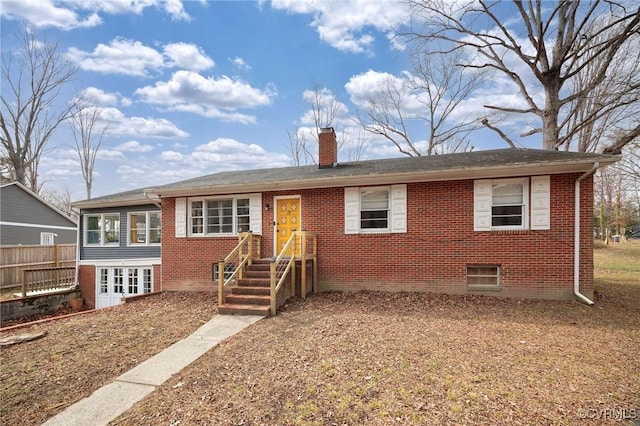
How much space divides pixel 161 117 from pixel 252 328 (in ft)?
53.4

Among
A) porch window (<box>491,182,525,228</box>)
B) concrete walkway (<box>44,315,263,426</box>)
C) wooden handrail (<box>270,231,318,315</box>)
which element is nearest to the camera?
concrete walkway (<box>44,315,263,426</box>)

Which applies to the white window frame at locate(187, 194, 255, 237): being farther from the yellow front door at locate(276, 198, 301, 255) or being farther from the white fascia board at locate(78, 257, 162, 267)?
the white fascia board at locate(78, 257, 162, 267)

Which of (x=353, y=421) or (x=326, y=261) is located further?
(x=326, y=261)

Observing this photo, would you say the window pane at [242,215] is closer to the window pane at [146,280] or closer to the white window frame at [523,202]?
the window pane at [146,280]

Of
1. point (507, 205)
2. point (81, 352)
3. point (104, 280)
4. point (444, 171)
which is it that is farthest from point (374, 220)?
point (104, 280)

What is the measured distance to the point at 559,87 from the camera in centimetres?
1471

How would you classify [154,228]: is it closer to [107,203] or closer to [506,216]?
[107,203]

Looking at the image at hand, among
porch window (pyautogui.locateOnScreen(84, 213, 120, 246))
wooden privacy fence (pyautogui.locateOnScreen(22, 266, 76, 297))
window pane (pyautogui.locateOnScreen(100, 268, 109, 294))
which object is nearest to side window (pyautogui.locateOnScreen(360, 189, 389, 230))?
porch window (pyautogui.locateOnScreen(84, 213, 120, 246))

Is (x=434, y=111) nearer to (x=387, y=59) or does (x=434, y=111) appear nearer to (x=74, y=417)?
(x=387, y=59)

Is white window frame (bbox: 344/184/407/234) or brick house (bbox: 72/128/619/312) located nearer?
brick house (bbox: 72/128/619/312)

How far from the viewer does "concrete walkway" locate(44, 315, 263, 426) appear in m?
3.66

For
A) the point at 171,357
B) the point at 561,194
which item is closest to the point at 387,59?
the point at 561,194

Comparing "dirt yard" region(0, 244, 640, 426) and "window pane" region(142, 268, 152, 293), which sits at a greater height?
"dirt yard" region(0, 244, 640, 426)

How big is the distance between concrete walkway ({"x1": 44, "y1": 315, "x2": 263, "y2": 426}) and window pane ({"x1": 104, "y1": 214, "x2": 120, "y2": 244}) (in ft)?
31.0
